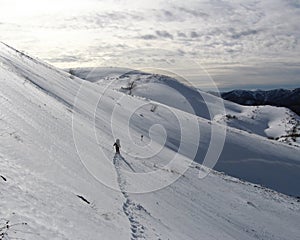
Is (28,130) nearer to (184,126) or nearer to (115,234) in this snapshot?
(115,234)

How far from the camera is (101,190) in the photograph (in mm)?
13820

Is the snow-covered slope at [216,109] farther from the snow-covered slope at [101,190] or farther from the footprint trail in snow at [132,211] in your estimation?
the footprint trail in snow at [132,211]

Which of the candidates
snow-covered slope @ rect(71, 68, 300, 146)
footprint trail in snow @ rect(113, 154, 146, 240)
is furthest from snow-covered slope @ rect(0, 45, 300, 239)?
snow-covered slope @ rect(71, 68, 300, 146)

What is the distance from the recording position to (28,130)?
15.6m

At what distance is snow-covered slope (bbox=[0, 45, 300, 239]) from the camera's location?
9.37 metres

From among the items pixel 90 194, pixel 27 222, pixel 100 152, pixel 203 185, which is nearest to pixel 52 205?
pixel 27 222

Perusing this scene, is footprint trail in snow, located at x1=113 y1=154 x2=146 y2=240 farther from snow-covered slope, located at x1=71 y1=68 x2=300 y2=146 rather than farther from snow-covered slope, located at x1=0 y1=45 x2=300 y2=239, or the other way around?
snow-covered slope, located at x1=71 y1=68 x2=300 y2=146

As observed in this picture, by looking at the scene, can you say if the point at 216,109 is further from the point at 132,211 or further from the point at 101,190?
the point at 132,211

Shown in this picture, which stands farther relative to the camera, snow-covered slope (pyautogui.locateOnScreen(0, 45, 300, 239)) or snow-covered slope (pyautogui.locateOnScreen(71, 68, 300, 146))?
snow-covered slope (pyautogui.locateOnScreen(71, 68, 300, 146))

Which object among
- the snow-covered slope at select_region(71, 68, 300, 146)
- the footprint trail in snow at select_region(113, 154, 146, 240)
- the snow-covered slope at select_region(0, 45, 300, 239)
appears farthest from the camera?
the snow-covered slope at select_region(71, 68, 300, 146)

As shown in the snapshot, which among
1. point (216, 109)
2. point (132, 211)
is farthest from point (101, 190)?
point (216, 109)

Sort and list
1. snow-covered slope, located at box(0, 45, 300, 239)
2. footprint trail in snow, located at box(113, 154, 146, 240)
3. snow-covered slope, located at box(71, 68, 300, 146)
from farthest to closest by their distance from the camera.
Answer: snow-covered slope, located at box(71, 68, 300, 146) → footprint trail in snow, located at box(113, 154, 146, 240) → snow-covered slope, located at box(0, 45, 300, 239)

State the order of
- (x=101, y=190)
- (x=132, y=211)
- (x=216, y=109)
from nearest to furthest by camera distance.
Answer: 1. (x=132, y=211)
2. (x=101, y=190)
3. (x=216, y=109)

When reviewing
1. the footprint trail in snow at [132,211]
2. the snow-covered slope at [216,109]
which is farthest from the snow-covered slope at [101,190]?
the snow-covered slope at [216,109]
